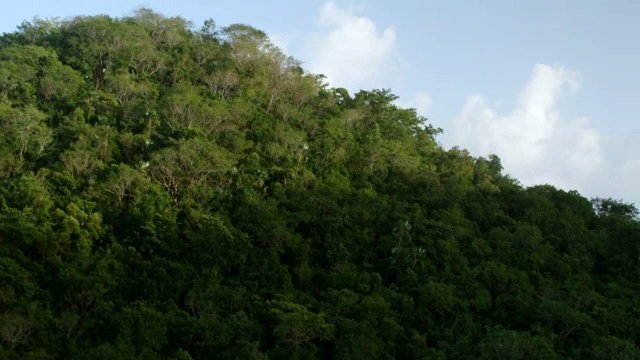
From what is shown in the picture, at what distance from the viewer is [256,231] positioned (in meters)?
31.3

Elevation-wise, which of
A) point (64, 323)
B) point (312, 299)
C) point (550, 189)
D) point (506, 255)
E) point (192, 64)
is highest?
point (192, 64)

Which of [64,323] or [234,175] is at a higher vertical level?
[234,175]

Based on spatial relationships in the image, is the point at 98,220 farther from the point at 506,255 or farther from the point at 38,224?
the point at 506,255

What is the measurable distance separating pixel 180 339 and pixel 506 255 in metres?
17.9

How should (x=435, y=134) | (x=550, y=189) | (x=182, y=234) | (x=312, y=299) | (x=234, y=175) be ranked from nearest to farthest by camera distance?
(x=312, y=299) < (x=182, y=234) < (x=234, y=175) < (x=550, y=189) < (x=435, y=134)

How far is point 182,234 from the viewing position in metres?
30.9

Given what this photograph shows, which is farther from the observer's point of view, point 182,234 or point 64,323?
point 182,234

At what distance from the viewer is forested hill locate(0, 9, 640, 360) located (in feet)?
81.3

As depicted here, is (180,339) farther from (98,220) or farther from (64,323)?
(98,220)

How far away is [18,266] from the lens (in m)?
26.0

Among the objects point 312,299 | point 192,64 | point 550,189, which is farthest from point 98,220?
point 550,189

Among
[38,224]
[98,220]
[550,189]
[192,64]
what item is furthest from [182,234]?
[550,189]

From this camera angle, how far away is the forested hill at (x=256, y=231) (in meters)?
24.8

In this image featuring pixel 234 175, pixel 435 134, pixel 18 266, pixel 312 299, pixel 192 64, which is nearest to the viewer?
pixel 18 266
